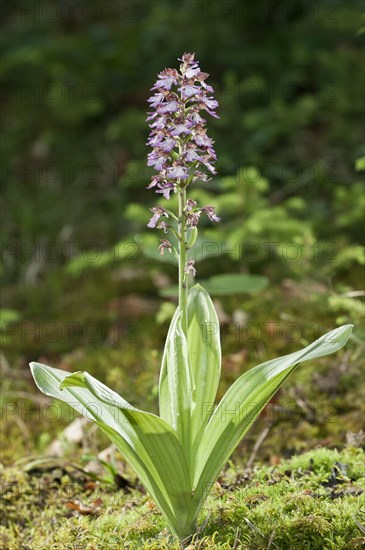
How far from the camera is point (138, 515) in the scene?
2.62 meters

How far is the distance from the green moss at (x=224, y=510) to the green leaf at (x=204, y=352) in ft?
1.34

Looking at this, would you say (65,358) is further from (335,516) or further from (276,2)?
(276,2)

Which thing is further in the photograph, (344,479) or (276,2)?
(276,2)

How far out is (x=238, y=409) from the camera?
2.24 m

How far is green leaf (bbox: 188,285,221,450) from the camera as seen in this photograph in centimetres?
244

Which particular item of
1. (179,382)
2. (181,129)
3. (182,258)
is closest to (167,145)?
(181,129)

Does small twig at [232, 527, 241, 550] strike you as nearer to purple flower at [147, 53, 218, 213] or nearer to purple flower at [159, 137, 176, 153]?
purple flower at [147, 53, 218, 213]

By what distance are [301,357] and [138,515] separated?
98cm

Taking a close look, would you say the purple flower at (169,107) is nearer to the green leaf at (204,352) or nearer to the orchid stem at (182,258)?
the orchid stem at (182,258)

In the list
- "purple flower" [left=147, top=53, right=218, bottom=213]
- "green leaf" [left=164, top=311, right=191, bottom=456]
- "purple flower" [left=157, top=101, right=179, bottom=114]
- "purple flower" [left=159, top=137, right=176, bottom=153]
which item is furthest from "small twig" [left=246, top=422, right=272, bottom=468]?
"purple flower" [left=157, top=101, right=179, bottom=114]

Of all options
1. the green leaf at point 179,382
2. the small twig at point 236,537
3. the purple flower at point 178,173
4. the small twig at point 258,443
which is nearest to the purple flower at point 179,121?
the purple flower at point 178,173

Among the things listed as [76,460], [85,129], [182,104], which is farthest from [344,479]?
[85,129]

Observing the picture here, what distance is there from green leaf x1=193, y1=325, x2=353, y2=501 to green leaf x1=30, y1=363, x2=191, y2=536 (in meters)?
0.09

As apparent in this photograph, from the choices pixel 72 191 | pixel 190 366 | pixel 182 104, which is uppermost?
pixel 72 191
